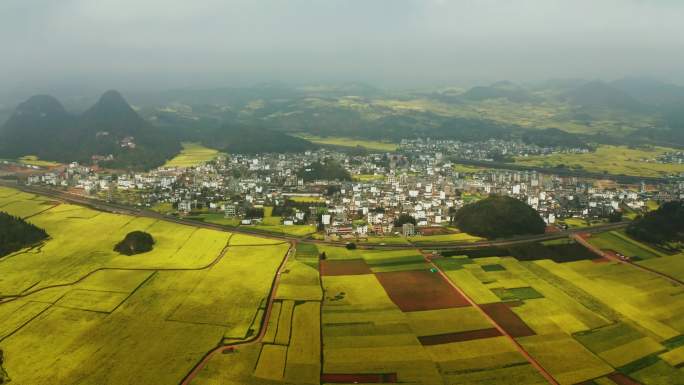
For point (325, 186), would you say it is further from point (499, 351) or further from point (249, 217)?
point (499, 351)

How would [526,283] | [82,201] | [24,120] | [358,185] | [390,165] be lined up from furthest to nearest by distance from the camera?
[24,120], [390,165], [358,185], [82,201], [526,283]

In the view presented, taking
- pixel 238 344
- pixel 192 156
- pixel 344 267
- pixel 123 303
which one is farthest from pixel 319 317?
pixel 192 156

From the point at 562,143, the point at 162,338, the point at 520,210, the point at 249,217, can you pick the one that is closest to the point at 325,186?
the point at 249,217

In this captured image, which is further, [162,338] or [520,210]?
[520,210]

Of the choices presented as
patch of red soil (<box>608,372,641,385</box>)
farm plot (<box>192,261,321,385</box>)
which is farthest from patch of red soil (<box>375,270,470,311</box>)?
patch of red soil (<box>608,372,641,385</box>)

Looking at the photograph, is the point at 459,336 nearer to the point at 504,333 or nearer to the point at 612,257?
the point at 504,333

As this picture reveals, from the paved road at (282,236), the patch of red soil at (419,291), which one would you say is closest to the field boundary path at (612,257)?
the paved road at (282,236)

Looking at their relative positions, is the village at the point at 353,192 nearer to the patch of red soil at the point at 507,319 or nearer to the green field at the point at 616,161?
the green field at the point at 616,161

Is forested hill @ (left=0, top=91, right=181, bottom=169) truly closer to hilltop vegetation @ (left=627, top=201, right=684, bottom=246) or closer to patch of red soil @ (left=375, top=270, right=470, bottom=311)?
patch of red soil @ (left=375, top=270, right=470, bottom=311)

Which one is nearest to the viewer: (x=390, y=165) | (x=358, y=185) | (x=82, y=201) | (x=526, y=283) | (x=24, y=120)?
(x=526, y=283)
